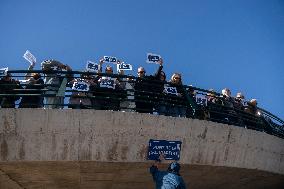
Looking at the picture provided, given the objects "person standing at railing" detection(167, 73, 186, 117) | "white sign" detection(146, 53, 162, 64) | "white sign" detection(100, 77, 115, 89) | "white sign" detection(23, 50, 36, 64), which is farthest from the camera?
"white sign" detection(146, 53, 162, 64)

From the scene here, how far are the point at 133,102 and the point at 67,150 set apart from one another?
87.6 inches

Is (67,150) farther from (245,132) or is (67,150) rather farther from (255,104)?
(255,104)

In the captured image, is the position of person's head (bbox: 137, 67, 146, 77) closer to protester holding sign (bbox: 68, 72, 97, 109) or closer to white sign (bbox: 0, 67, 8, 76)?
protester holding sign (bbox: 68, 72, 97, 109)

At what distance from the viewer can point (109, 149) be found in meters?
8.55

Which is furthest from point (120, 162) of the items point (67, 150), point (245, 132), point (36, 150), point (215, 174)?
point (245, 132)

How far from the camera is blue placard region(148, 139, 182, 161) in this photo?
8.94 m

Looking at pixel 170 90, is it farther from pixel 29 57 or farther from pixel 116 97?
pixel 29 57

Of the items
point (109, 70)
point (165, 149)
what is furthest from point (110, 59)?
point (165, 149)

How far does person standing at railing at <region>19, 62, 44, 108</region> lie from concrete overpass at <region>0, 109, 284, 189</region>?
0.62 m

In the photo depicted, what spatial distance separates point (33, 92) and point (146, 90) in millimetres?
3023

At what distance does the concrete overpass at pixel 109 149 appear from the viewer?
8.21m

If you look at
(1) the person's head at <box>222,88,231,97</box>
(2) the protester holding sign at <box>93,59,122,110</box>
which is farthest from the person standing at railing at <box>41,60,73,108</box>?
(1) the person's head at <box>222,88,231,97</box>

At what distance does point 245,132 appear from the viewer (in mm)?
10305

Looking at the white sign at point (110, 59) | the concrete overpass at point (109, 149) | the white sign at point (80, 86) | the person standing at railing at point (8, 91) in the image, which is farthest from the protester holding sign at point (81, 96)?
the person standing at railing at point (8, 91)
